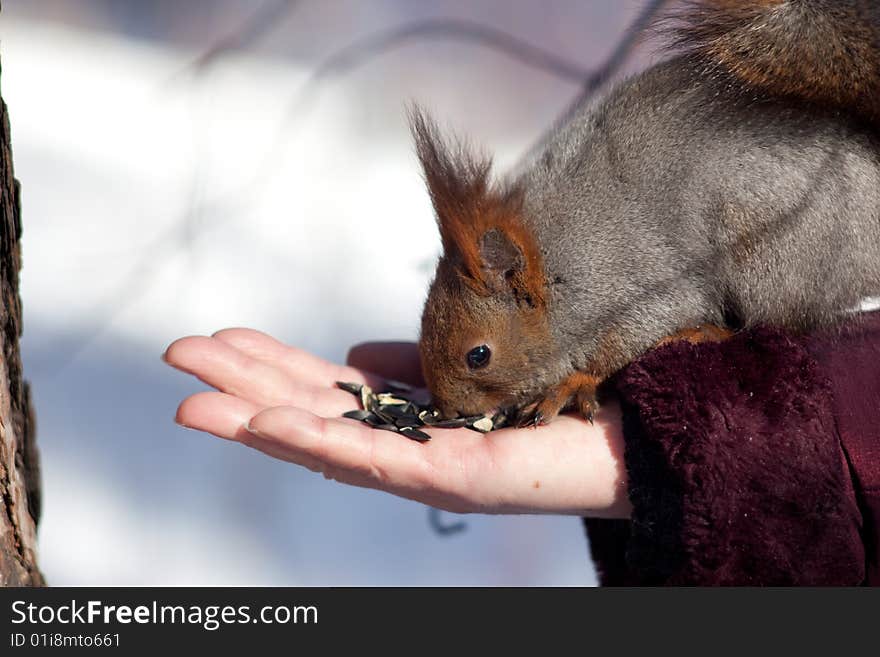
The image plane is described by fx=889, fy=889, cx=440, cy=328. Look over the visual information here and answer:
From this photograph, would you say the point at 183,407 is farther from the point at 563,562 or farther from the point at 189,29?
the point at 189,29

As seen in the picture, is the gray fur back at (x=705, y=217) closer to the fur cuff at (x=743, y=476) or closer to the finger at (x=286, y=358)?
the fur cuff at (x=743, y=476)

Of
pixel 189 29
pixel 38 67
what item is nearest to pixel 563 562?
pixel 189 29

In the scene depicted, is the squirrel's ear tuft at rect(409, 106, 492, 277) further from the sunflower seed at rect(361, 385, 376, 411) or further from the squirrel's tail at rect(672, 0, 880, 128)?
the squirrel's tail at rect(672, 0, 880, 128)

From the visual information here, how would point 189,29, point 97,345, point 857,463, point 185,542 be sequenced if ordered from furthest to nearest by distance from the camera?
point 189,29 → point 97,345 → point 185,542 → point 857,463

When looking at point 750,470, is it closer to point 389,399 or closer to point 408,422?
point 408,422

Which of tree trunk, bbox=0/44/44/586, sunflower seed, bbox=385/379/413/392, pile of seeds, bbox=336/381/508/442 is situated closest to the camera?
tree trunk, bbox=0/44/44/586

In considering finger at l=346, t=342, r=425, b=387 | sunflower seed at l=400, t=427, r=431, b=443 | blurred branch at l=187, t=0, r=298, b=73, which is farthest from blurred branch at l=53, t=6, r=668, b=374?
sunflower seed at l=400, t=427, r=431, b=443
